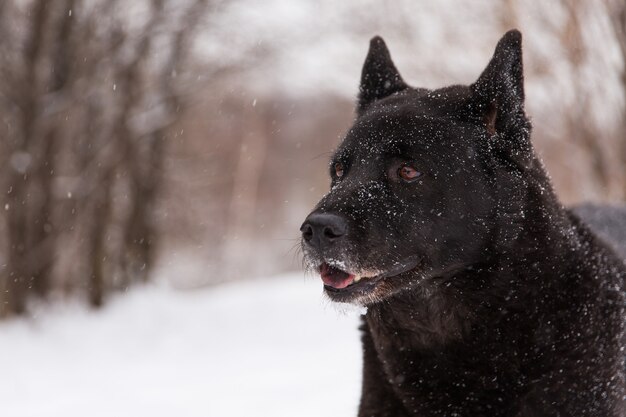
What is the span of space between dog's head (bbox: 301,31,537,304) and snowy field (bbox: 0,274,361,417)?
376 mm

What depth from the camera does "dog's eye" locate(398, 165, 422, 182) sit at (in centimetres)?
314

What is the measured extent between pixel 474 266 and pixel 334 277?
613 mm

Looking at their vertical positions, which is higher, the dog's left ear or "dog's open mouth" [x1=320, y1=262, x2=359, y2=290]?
the dog's left ear

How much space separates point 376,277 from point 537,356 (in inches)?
30.1

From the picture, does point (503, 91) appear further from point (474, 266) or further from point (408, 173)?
point (474, 266)

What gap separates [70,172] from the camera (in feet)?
37.7

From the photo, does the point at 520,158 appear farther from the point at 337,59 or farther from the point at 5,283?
the point at 337,59

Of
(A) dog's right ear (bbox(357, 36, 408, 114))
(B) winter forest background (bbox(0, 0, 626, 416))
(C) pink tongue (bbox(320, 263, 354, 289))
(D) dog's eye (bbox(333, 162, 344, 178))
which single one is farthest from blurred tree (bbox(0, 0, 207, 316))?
(C) pink tongue (bbox(320, 263, 354, 289))

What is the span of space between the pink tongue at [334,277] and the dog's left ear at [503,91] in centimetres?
91

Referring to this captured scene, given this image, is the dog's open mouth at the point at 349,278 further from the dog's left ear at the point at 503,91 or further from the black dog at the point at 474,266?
the dog's left ear at the point at 503,91

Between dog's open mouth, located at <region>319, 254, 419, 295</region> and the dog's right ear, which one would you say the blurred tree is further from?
dog's open mouth, located at <region>319, 254, 419, 295</region>

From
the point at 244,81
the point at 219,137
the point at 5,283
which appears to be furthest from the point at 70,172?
the point at 219,137

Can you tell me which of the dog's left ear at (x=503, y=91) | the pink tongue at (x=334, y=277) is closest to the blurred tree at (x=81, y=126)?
the pink tongue at (x=334, y=277)

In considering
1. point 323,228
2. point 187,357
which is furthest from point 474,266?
point 187,357
